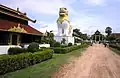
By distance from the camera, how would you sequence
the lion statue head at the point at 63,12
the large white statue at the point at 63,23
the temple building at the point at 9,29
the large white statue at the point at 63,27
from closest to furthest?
the temple building at the point at 9,29 < the large white statue at the point at 63,27 < the large white statue at the point at 63,23 < the lion statue head at the point at 63,12

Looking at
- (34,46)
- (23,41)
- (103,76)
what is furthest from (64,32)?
(103,76)

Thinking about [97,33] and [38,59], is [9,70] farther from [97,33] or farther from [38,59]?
[97,33]

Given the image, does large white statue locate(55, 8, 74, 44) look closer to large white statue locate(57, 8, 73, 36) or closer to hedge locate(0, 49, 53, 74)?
large white statue locate(57, 8, 73, 36)

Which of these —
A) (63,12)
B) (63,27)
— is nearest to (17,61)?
(63,27)

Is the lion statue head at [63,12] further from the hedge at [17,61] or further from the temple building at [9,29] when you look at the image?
the hedge at [17,61]

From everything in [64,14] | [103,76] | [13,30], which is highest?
[64,14]

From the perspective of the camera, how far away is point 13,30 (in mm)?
23891

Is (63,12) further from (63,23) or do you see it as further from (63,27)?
(63,27)

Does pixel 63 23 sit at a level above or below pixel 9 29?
above

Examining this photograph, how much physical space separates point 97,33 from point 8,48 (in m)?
135

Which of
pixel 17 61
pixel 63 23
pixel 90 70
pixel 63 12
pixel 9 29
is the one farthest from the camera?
pixel 63 12

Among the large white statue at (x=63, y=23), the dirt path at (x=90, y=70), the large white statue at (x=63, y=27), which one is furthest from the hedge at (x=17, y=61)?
the large white statue at (x=63, y=23)

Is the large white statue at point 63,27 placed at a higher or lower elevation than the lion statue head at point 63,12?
lower

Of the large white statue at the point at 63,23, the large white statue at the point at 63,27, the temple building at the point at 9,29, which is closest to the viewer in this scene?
the temple building at the point at 9,29
